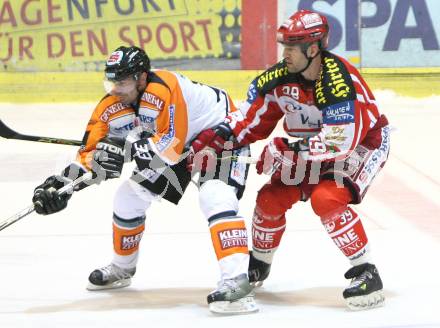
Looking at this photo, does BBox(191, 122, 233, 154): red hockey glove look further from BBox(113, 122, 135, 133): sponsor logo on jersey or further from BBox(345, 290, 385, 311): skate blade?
BBox(345, 290, 385, 311): skate blade

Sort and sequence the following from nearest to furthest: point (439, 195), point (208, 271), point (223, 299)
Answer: point (223, 299) → point (208, 271) → point (439, 195)

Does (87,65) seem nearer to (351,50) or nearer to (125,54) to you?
(351,50)

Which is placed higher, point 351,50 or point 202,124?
point 202,124

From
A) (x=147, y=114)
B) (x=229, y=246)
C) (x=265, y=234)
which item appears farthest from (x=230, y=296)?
(x=147, y=114)

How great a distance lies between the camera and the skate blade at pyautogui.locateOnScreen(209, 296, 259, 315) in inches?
163

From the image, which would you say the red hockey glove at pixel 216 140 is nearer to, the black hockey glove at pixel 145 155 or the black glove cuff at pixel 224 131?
the black glove cuff at pixel 224 131

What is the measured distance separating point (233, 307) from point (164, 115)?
80 cm

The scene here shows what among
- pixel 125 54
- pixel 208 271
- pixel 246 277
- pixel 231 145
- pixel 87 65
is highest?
pixel 125 54

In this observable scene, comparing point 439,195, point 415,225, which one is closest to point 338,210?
point 415,225

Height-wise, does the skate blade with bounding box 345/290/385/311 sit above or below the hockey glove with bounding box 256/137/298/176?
below

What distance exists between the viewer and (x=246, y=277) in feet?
13.7

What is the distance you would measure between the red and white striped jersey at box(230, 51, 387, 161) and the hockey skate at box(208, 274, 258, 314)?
1.82 ft

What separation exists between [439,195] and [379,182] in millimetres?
486

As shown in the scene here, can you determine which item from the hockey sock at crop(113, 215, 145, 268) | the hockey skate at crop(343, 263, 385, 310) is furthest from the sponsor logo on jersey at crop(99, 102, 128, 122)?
the hockey skate at crop(343, 263, 385, 310)
